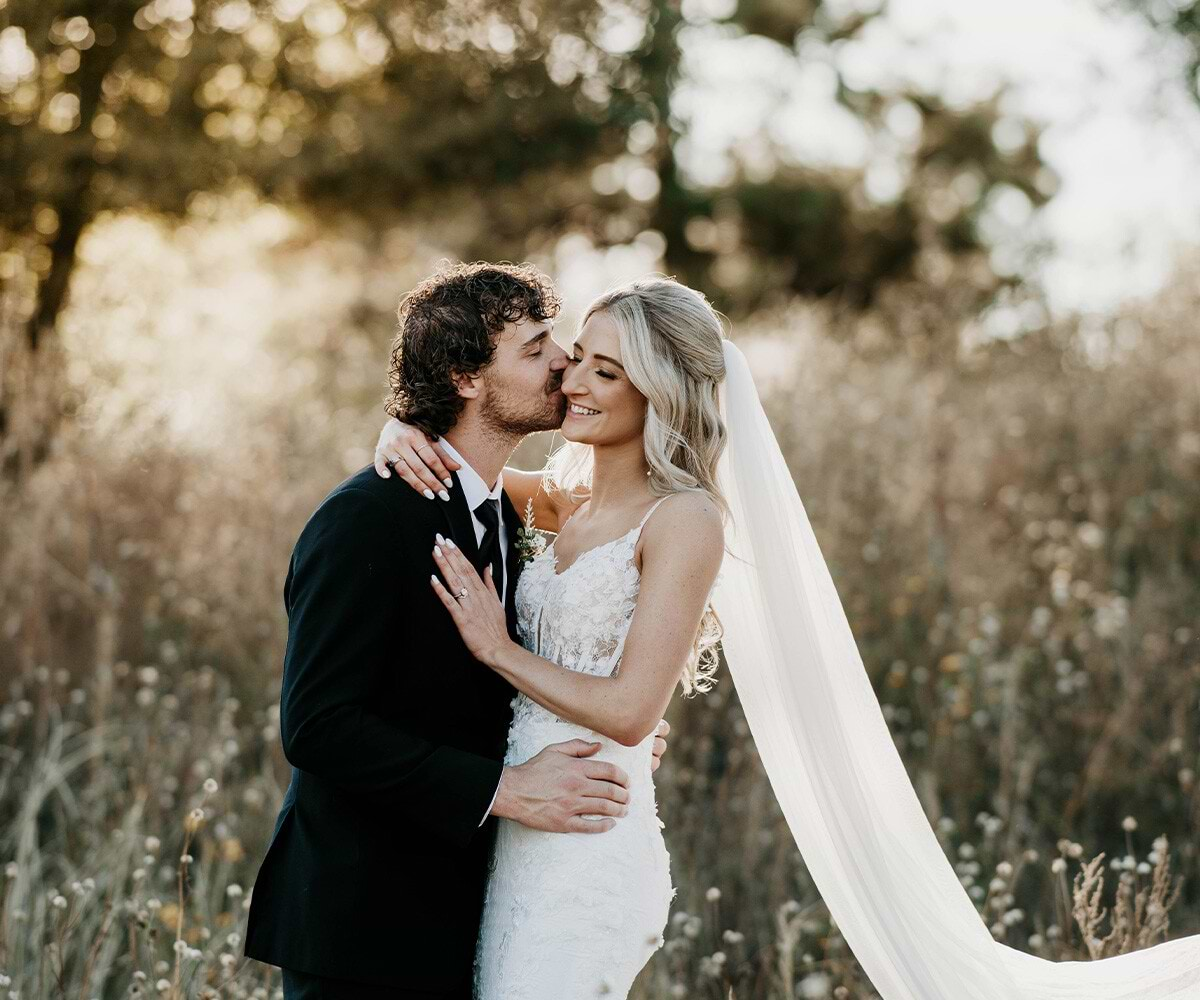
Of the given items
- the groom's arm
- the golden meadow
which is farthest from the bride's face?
the golden meadow

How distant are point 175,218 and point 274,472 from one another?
5.25m

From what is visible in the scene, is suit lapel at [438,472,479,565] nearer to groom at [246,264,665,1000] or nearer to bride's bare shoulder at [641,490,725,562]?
groom at [246,264,665,1000]

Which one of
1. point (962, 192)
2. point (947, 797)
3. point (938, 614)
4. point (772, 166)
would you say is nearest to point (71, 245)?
point (938, 614)

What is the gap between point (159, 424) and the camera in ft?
23.0

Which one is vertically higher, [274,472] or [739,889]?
[274,472]

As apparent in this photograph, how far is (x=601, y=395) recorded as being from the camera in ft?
11.3

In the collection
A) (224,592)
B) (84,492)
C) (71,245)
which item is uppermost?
(71,245)

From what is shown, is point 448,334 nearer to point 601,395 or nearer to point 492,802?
point 601,395

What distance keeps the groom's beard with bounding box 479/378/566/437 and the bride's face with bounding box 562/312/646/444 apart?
5 centimetres

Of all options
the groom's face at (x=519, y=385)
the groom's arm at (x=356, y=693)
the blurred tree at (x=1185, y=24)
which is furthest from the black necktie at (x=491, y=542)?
the blurred tree at (x=1185, y=24)

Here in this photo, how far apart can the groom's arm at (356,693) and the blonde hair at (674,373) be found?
0.79 metres

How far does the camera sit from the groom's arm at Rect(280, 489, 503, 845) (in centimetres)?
290

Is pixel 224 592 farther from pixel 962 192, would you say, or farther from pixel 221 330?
pixel 962 192

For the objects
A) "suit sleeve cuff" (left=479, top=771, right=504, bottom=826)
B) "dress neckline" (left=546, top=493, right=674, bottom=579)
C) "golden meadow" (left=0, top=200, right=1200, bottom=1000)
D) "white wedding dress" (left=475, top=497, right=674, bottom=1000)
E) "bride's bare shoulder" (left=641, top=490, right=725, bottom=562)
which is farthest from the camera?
"golden meadow" (left=0, top=200, right=1200, bottom=1000)
